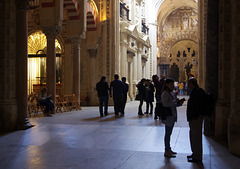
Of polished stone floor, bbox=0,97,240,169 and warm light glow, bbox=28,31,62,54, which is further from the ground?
warm light glow, bbox=28,31,62,54

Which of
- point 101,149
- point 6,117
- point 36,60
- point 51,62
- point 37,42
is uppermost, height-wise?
point 37,42

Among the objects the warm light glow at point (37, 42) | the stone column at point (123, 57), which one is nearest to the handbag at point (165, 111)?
the stone column at point (123, 57)

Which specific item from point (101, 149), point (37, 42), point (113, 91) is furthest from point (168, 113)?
point (37, 42)

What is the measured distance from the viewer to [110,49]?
1759 cm

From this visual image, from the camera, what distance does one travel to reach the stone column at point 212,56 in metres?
7.34

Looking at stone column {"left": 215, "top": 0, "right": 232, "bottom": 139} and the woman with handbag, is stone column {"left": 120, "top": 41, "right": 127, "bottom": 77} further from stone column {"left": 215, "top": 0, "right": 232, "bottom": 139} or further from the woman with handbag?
the woman with handbag

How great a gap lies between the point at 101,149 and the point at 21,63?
414 cm

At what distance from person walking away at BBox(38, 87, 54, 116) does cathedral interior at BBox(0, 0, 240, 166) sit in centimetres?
46

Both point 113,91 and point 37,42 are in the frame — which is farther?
point 37,42

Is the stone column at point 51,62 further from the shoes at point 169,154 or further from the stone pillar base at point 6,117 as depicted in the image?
the shoes at point 169,154

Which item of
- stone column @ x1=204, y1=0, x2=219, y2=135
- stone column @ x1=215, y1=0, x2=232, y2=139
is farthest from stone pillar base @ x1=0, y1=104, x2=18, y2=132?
stone column @ x1=215, y1=0, x2=232, y2=139

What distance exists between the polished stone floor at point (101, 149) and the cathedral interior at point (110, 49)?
0.70 m

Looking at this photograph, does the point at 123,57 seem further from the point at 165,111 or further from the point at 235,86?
the point at 165,111

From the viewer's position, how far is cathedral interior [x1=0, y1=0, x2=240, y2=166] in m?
6.88
